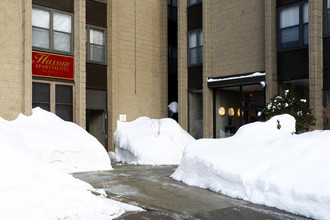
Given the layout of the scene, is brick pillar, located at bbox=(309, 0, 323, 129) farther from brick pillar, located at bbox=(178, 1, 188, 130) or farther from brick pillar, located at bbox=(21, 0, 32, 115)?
brick pillar, located at bbox=(21, 0, 32, 115)

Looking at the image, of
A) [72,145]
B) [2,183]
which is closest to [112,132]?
Answer: [72,145]

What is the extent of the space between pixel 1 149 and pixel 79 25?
1156 cm

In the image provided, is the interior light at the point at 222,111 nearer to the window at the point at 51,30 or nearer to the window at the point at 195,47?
the window at the point at 195,47

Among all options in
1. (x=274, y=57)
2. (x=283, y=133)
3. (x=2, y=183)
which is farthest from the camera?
(x=274, y=57)

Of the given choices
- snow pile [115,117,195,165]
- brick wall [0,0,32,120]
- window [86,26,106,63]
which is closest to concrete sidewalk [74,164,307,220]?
snow pile [115,117,195,165]

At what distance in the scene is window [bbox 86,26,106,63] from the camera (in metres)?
20.3

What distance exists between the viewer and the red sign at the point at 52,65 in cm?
1789

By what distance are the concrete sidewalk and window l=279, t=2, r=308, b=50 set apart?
9.75 m

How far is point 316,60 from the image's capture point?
16.4 meters

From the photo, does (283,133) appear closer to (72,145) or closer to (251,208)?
(251,208)

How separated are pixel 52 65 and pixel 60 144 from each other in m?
6.06

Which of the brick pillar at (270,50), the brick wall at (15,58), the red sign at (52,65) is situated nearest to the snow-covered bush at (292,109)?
the brick pillar at (270,50)

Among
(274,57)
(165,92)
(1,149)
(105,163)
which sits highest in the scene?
(274,57)

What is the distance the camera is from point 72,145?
14047 millimetres
